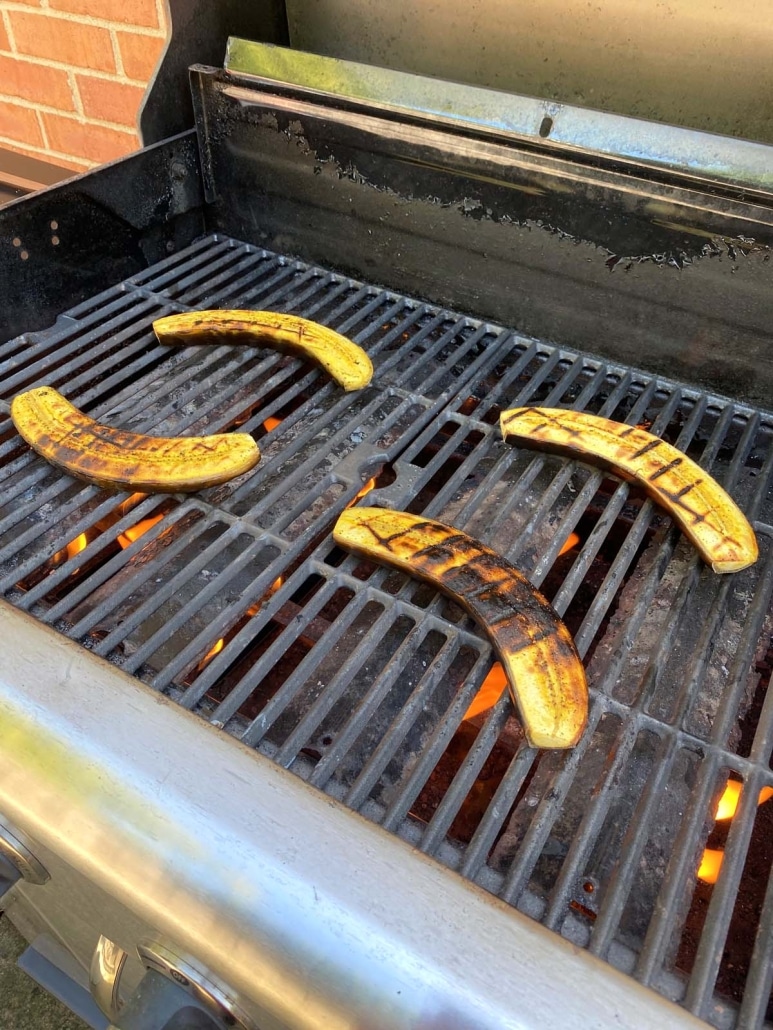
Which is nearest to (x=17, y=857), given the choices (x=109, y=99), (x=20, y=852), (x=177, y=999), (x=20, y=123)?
(x=20, y=852)

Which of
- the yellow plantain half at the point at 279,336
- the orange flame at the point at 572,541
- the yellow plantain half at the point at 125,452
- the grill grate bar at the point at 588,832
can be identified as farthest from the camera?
the yellow plantain half at the point at 279,336

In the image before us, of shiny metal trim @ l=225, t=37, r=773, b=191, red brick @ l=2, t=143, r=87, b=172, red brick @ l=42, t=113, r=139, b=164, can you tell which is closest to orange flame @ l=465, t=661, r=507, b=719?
shiny metal trim @ l=225, t=37, r=773, b=191

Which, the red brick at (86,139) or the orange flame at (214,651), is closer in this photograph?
the orange flame at (214,651)

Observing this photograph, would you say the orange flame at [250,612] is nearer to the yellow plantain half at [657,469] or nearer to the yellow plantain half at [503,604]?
the yellow plantain half at [503,604]

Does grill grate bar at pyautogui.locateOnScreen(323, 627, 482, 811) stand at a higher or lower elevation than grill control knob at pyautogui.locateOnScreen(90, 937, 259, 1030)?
higher

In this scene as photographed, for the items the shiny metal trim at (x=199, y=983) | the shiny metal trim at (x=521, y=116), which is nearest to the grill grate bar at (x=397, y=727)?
the shiny metal trim at (x=199, y=983)

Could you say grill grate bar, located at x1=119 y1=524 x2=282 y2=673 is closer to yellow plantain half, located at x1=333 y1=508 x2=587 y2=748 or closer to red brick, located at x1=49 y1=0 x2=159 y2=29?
yellow plantain half, located at x1=333 y1=508 x2=587 y2=748

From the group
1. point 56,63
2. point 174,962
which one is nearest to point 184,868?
point 174,962
